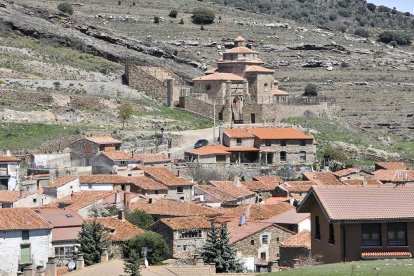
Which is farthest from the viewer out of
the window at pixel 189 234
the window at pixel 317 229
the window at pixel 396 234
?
the window at pixel 189 234

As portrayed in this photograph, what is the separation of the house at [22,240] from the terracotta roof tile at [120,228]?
8.95ft

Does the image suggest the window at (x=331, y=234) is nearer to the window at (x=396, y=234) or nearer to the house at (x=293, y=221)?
the window at (x=396, y=234)

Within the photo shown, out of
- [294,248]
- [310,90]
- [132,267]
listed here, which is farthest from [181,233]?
[310,90]

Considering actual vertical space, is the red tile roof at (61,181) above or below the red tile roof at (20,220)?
above

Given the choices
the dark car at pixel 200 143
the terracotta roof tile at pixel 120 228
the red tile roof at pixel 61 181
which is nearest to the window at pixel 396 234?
the terracotta roof tile at pixel 120 228

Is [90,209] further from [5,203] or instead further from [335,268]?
[335,268]

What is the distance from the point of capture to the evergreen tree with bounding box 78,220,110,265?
39.6m

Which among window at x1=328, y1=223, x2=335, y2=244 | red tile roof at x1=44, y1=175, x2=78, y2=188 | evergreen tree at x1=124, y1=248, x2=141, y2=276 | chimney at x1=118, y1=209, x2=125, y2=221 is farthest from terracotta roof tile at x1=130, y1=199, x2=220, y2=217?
window at x1=328, y1=223, x2=335, y2=244

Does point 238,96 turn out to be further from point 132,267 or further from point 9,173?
point 132,267

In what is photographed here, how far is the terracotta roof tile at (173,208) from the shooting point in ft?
174

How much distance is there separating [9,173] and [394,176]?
70.1 ft

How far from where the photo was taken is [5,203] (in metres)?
53.4

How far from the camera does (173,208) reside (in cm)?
5431

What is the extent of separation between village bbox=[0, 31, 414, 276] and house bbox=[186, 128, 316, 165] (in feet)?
0.22
